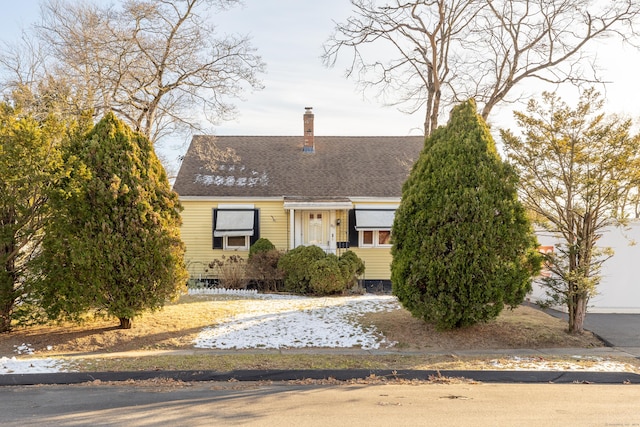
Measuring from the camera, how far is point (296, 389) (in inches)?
271

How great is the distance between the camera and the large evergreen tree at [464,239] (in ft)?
30.8

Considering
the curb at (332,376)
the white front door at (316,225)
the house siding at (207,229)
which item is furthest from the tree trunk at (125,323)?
the white front door at (316,225)

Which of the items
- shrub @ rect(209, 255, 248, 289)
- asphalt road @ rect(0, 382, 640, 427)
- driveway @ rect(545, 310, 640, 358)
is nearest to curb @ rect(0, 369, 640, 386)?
asphalt road @ rect(0, 382, 640, 427)

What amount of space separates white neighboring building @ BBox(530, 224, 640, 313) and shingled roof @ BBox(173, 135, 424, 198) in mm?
8051

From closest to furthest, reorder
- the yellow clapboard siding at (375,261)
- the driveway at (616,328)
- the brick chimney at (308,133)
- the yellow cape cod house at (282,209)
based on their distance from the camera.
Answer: the driveway at (616,328)
the yellow cape cod house at (282,209)
the yellow clapboard siding at (375,261)
the brick chimney at (308,133)

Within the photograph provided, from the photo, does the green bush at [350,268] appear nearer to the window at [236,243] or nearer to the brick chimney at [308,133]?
the window at [236,243]

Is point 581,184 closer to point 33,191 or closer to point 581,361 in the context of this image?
point 581,361

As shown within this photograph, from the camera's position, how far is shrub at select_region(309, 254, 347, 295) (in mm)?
15609

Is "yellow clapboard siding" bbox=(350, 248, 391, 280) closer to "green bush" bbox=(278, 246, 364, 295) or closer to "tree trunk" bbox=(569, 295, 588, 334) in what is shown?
"green bush" bbox=(278, 246, 364, 295)

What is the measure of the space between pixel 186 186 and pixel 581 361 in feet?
49.1

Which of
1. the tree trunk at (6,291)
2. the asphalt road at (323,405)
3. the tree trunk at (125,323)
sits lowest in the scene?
the asphalt road at (323,405)

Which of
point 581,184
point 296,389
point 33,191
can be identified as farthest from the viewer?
point 581,184

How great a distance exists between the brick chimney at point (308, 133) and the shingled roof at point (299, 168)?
27cm

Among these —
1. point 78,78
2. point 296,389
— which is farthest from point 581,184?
point 78,78
